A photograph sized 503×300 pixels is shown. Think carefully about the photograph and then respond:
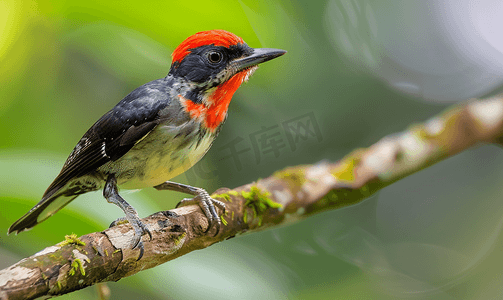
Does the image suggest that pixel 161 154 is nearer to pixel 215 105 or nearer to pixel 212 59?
pixel 215 105

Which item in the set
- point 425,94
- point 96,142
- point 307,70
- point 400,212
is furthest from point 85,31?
point 400,212

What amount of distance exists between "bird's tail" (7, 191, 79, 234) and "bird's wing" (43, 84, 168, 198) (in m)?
0.08

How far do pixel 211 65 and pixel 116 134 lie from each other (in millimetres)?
640

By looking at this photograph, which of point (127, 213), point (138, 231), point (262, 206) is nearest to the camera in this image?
point (138, 231)

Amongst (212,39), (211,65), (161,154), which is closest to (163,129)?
(161,154)

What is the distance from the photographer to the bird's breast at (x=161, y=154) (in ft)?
6.89

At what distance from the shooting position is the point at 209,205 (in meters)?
2.36

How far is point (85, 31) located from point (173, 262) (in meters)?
1.68

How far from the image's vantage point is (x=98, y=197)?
2.76 m

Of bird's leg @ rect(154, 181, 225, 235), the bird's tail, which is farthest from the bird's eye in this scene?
the bird's tail

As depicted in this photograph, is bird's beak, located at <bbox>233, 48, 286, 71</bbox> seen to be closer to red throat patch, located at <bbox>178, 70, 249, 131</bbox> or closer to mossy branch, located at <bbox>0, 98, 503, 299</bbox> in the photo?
red throat patch, located at <bbox>178, 70, 249, 131</bbox>

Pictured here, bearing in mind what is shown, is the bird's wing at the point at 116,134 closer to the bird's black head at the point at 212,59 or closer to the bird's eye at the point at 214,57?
the bird's black head at the point at 212,59

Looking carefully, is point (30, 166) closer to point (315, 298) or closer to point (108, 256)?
point (108, 256)

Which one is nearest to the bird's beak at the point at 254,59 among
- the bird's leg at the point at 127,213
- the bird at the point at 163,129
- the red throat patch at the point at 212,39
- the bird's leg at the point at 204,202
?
the bird at the point at 163,129
